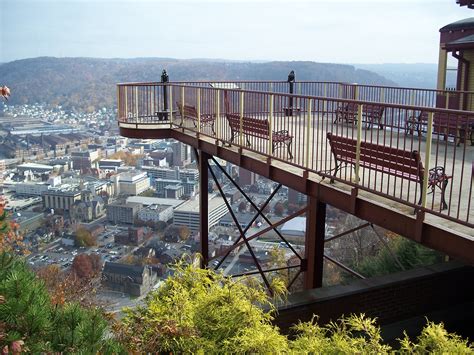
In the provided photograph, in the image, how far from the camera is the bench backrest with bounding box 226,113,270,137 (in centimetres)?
892

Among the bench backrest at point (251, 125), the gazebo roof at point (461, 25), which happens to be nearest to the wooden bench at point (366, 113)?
the bench backrest at point (251, 125)

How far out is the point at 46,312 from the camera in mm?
3410

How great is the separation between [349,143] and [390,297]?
11.7 ft

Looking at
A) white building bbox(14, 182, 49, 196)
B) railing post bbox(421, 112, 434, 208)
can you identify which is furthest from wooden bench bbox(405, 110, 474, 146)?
white building bbox(14, 182, 49, 196)

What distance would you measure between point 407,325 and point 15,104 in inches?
2717

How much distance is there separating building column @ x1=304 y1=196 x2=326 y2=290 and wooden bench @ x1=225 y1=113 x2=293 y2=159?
101cm

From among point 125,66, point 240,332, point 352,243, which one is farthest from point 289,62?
point 240,332

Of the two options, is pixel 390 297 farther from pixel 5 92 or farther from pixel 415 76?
pixel 415 76

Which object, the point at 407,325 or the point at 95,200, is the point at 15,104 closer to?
the point at 95,200

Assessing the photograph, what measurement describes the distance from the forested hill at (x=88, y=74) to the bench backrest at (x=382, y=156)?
142 feet

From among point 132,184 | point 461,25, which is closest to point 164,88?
point 461,25

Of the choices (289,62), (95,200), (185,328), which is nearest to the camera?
(185,328)

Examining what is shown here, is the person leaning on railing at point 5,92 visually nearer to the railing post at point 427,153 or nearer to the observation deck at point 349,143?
the observation deck at point 349,143

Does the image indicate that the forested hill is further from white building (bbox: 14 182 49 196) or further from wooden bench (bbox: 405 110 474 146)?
wooden bench (bbox: 405 110 474 146)
